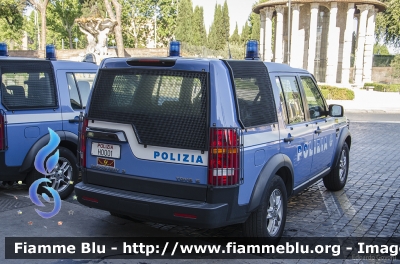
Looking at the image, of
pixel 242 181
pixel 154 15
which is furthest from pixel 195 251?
pixel 154 15

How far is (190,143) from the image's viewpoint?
4199 mm

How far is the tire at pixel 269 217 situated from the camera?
463cm

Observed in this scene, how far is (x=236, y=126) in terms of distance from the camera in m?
4.21

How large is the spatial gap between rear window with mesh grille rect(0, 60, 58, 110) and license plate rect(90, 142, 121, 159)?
7.21 ft

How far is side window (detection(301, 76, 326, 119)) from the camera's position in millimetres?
6230

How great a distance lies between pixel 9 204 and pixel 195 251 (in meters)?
3.01

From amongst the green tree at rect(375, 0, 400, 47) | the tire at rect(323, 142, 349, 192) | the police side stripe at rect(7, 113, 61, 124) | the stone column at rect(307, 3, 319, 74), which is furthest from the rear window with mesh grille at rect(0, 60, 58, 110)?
the green tree at rect(375, 0, 400, 47)

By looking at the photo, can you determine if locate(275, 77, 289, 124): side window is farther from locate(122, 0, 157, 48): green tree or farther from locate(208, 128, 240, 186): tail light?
locate(122, 0, 157, 48): green tree

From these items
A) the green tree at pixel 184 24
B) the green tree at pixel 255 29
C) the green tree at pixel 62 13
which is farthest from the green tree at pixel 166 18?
the green tree at pixel 255 29

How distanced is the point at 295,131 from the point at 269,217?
1.16m

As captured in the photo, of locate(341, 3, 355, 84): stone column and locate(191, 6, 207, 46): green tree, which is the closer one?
locate(341, 3, 355, 84): stone column

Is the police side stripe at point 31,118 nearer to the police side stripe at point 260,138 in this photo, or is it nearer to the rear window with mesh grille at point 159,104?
the rear window with mesh grille at point 159,104

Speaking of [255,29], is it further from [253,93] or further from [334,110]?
[253,93]

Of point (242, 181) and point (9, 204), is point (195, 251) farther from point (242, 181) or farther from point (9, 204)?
point (9, 204)
